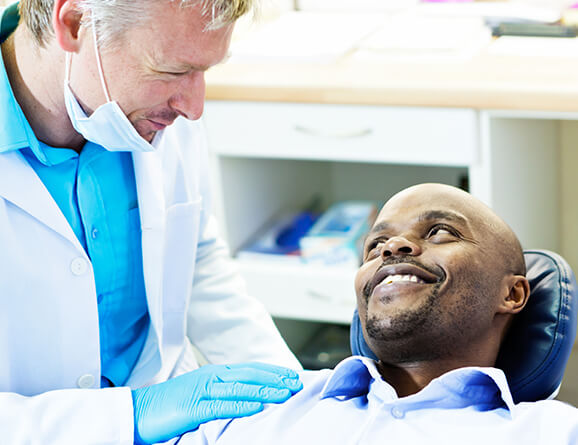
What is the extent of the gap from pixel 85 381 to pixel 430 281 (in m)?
0.59

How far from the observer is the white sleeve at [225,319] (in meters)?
1.75

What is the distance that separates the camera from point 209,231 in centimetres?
185

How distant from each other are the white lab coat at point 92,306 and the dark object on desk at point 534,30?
2.98 feet

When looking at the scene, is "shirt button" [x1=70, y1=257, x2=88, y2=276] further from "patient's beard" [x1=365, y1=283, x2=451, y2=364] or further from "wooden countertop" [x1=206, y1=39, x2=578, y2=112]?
"wooden countertop" [x1=206, y1=39, x2=578, y2=112]

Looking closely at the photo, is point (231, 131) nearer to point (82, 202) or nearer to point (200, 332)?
point (200, 332)

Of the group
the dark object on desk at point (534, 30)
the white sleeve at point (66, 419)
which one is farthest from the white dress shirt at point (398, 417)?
the dark object on desk at point (534, 30)

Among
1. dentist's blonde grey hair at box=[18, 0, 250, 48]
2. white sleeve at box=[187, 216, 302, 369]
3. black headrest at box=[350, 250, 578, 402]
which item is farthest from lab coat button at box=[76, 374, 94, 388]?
dentist's blonde grey hair at box=[18, 0, 250, 48]

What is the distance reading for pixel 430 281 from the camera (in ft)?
4.96

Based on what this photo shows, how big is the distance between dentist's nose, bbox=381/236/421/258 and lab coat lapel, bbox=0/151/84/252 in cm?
51

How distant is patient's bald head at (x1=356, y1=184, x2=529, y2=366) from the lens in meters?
1.48

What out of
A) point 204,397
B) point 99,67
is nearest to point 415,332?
point 204,397

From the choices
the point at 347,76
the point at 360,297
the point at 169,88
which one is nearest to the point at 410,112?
the point at 347,76

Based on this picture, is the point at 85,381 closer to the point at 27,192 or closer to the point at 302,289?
the point at 27,192

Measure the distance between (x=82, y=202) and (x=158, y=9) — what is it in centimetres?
38
